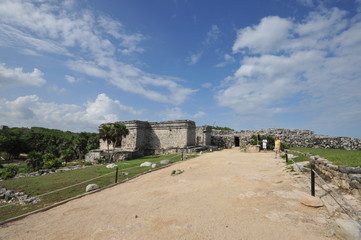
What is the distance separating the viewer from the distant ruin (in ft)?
73.2

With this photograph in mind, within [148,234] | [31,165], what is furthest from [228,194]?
[31,165]

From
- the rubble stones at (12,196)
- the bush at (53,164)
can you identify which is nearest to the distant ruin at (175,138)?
the bush at (53,164)

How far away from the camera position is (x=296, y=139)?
21297 millimetres

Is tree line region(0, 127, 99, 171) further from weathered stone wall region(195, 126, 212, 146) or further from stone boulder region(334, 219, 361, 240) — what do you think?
stone boulder region(334, 219, 361, 240)

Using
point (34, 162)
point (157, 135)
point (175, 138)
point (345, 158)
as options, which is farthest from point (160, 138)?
point (345, 158)

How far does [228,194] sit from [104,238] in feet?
12.0

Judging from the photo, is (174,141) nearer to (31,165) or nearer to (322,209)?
(31,165)

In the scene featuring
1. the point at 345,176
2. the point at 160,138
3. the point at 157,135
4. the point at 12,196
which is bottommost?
the point at 12,196

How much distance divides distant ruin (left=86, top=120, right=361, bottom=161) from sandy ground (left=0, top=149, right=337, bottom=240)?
14.7 meters

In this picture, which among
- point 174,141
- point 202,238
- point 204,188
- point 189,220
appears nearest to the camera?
point 202,238

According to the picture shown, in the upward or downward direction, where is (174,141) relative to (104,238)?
upward

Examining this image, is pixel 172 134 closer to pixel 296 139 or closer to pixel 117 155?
pixel 117 155

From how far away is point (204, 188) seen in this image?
6.84m

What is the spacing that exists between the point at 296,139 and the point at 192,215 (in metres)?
21.0
